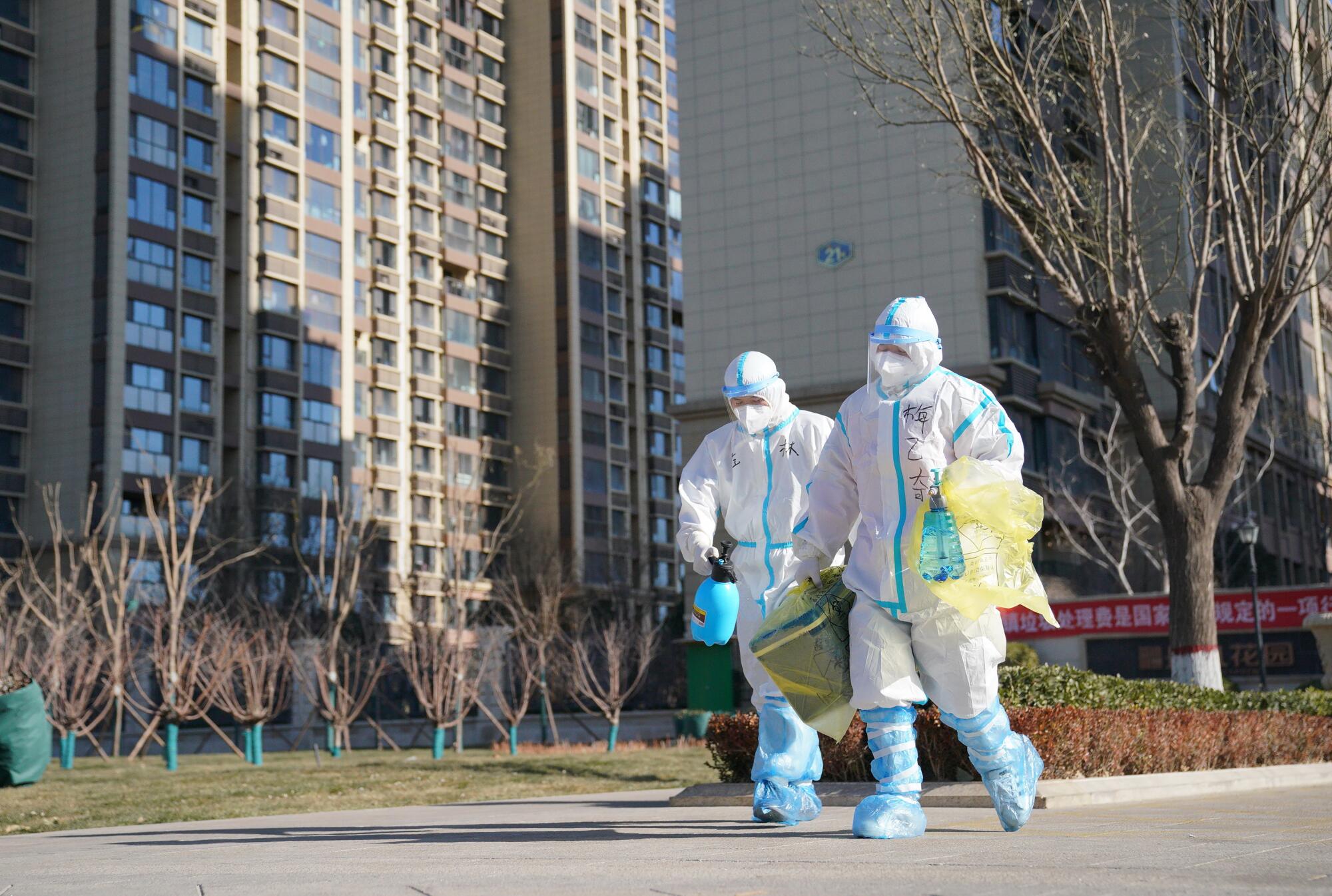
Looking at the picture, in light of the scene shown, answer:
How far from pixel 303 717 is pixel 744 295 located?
1613 centimetres

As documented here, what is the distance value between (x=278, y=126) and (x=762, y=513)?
53613 mm

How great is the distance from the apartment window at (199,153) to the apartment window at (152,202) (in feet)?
4.50

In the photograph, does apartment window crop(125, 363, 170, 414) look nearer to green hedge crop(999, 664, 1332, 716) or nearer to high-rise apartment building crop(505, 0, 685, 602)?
high-rise apartment building crop(505, 0, 685, 602)

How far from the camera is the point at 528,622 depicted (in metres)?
31.0

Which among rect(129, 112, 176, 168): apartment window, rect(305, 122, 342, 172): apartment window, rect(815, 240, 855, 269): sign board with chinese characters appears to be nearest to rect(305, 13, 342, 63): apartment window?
rect(305, 122, 342, 172): apartment window

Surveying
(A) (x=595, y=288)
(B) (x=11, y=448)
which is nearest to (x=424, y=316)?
(A) (x=595, y=288)

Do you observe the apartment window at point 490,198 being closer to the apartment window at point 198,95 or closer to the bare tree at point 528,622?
the apartment window at point 198,95

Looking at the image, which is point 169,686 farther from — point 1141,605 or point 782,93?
point 782,93

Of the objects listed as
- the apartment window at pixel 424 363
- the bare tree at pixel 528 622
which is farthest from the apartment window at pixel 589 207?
the bare tree at pixel 528 622

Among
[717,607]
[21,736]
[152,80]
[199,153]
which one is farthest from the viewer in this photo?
[199,153]

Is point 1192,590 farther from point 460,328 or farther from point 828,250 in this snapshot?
point 460,328

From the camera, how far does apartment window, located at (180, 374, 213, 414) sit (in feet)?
172

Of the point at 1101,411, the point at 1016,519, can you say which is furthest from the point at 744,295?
the point at 1016,519

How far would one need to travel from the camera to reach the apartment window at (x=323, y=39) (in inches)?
2345
